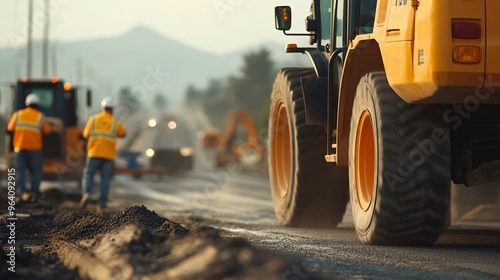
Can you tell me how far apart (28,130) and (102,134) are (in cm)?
227

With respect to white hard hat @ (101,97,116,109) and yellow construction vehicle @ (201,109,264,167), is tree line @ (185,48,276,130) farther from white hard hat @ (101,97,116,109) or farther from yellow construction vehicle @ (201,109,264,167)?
white hard hat @ (101,97,116,109)

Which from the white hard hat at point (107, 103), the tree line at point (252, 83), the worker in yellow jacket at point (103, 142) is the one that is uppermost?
the tree line at point (252, 83)

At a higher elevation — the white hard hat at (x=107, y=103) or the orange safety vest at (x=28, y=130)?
the white hard hat at (x=107, y=103)

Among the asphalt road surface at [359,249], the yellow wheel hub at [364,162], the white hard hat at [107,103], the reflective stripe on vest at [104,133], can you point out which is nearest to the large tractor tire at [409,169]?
the asphalt road surface at [359,249]

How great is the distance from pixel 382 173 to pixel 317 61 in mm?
3155

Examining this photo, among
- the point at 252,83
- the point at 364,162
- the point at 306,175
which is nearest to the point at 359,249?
the point at 364,162

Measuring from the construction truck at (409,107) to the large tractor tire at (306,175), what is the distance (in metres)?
0.50

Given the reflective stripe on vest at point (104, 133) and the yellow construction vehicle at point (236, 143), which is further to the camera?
the yellow construction vehicle at point (236, 143)

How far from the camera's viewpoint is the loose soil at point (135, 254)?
682 cm

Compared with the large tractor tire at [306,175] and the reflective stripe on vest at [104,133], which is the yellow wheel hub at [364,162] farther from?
the reflective stripe on vest at [104,133]

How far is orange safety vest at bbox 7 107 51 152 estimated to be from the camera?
19438 mm

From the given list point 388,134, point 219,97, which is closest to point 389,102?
point 388,134

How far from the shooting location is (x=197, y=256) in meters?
7.30

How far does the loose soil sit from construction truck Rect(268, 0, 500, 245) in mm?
1688
